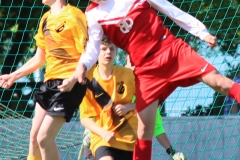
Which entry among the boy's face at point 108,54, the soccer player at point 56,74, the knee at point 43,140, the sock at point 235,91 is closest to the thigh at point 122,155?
the soccer player at point 56,74

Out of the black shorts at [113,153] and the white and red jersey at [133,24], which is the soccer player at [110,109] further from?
the white and red jersey at [133,24]

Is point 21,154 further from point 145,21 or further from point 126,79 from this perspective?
point 145,21

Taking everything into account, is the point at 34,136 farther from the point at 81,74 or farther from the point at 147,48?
the point at 147,48

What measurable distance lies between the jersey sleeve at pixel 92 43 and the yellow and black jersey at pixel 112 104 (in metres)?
0.73

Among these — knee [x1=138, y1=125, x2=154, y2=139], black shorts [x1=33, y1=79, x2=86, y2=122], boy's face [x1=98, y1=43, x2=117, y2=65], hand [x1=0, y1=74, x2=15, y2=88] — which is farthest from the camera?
boy's face [x1=98, y1=43, x2=117, y2=65]

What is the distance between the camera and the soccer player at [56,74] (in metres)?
5.17

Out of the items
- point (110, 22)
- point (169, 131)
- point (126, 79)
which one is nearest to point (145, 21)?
point (110, 22)

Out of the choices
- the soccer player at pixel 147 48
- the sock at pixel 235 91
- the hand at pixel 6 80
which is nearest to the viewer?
the sock at pixel 235 91

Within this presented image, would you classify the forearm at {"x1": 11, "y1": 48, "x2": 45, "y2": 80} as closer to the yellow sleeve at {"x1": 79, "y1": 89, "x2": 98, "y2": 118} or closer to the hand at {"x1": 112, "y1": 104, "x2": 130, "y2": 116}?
the yellow sleeve at {"x1": 79, "y1": 89, "x2": 98, "y2": 118}

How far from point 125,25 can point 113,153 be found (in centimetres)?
110

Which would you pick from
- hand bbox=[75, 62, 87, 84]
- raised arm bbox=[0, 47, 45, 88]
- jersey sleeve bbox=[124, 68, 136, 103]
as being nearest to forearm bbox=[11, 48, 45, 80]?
raised arm bbox=[0, 47, 45, 88]

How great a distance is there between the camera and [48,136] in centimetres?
515

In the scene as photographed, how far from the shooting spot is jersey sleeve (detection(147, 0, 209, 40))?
475 centimetres

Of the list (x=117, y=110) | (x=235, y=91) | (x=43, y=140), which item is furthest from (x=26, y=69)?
(x=235, y=91)
